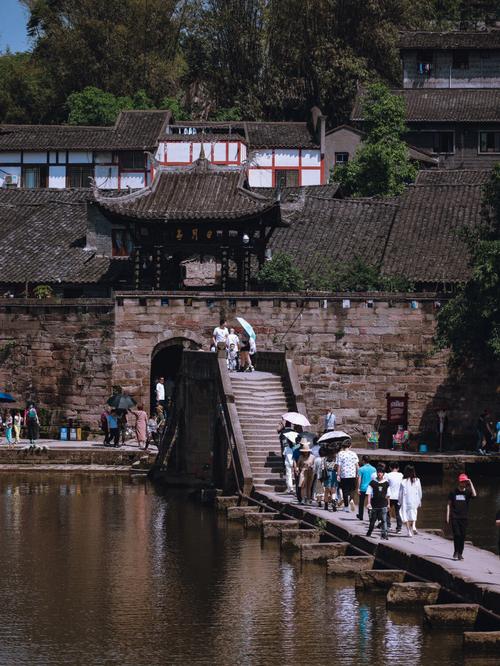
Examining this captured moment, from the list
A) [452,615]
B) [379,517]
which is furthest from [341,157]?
[452,615]

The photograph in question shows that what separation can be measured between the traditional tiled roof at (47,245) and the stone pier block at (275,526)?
28696 millimetres

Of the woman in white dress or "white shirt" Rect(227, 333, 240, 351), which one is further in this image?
"white shirt" Rect(227, 333, 240, 351)

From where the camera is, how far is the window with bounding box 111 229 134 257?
71000 mm

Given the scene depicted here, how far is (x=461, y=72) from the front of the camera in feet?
324

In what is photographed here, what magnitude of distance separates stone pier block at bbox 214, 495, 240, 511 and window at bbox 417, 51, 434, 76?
2235 inches

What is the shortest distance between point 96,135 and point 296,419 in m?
50.2

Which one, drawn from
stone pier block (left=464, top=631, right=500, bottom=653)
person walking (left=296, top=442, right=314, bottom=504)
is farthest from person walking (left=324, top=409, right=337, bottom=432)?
stone pier block (left=464, top=631, right=500, bottom=653)

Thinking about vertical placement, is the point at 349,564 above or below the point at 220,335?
below

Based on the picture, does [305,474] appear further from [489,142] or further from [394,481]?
[489,142]

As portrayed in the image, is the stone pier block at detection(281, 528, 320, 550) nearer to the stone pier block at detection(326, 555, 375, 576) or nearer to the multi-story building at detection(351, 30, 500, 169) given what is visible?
the stone pier block at detection(326, 555, 375, 576)

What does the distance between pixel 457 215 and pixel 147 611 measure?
135ft

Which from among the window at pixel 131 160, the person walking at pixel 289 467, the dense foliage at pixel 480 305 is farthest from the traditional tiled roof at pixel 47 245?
the person walking at pixel 289 467

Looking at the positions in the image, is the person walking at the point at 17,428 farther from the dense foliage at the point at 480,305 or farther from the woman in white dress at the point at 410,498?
the woman in white dress at the point at 410,498

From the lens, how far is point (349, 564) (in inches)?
1407
